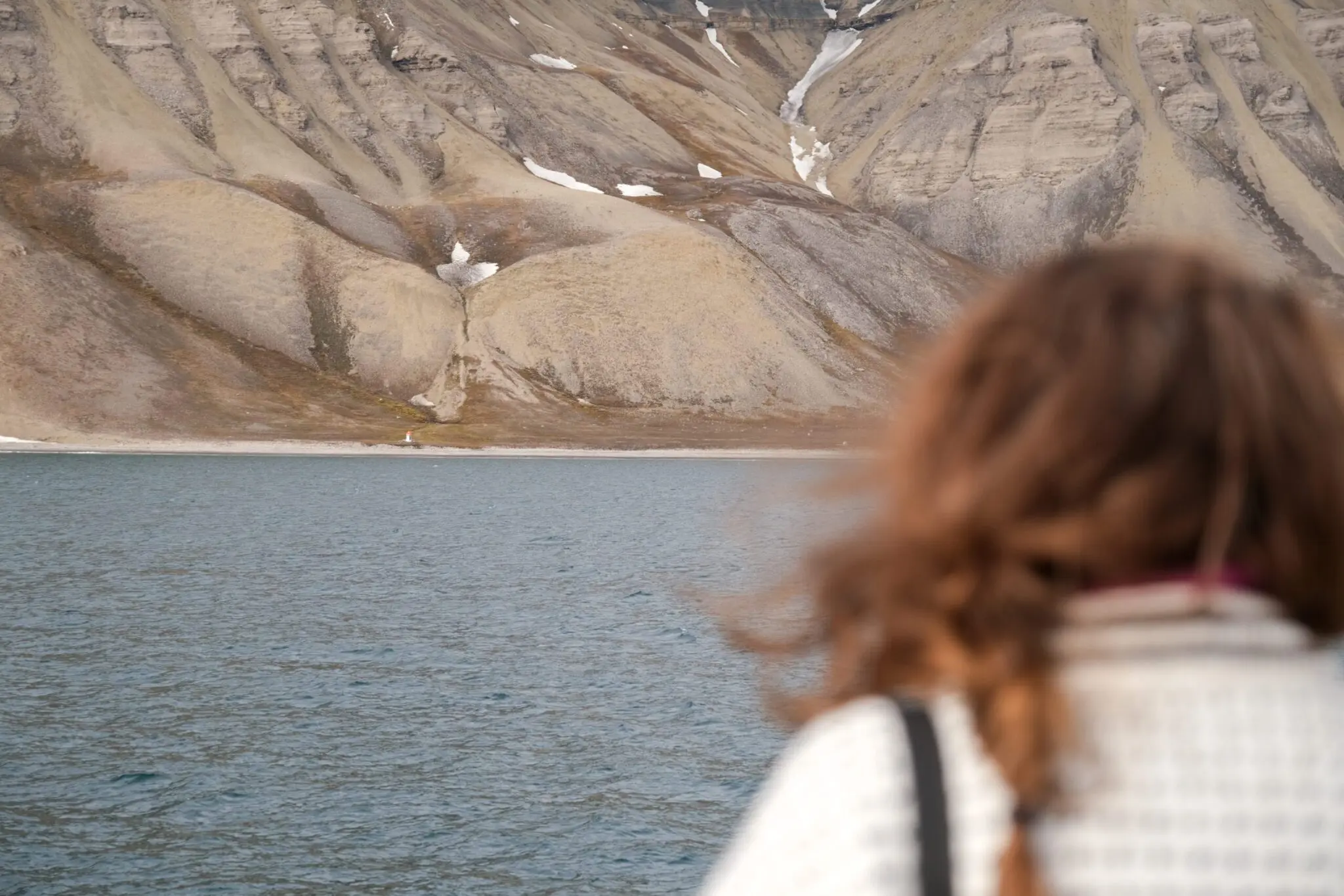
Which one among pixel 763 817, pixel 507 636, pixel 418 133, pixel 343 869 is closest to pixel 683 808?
pixel 343 869

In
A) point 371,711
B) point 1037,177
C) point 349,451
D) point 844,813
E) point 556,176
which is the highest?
point 1037,177

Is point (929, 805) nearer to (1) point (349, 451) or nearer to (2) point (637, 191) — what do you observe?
(1) point (349, 451)

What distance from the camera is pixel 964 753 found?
229cm

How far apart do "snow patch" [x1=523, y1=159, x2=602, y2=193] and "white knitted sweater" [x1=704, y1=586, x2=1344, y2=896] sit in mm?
173982

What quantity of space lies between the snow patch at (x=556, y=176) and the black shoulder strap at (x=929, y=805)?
17404cm

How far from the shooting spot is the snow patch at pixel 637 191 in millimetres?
178500

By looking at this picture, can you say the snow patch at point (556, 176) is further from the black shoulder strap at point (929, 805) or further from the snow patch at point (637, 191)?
the black shoulder strap at point (929, 805)

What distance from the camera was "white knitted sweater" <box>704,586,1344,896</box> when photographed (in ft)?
7.45

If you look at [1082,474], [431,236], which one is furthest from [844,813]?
[431,236]

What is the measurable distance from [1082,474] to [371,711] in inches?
1003

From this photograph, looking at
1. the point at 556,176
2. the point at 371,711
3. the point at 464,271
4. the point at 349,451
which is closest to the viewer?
the point at 371,711

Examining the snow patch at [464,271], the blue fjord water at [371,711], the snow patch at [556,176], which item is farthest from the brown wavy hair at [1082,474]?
the snow patch at [556,176]

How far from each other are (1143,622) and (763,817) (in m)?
0.68

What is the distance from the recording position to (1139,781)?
2320 mm
